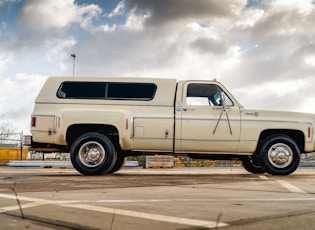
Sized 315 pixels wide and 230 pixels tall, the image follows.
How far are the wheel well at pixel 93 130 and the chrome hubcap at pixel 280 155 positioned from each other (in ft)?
9.99

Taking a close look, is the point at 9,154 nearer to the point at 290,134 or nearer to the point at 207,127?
the point at 207,127

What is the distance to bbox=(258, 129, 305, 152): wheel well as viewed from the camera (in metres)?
7.85

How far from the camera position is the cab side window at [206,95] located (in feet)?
25.7

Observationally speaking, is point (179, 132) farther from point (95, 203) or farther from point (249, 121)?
point (95, 203)

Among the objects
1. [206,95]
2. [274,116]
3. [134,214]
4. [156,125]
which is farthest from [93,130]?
[134,214]

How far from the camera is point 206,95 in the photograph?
802cm

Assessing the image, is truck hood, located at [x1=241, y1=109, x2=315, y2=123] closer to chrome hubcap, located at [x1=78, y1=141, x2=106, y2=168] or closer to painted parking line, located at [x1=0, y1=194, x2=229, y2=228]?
chrome hubcap, located at [x1=78, y1=141, x2=106, y2=168]

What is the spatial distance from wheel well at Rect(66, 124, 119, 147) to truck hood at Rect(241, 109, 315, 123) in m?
2.55

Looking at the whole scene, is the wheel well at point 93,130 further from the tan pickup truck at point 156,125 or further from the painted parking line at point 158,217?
the painted parking line at point 158,217

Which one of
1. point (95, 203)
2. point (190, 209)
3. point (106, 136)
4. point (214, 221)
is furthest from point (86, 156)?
point (214, 221)

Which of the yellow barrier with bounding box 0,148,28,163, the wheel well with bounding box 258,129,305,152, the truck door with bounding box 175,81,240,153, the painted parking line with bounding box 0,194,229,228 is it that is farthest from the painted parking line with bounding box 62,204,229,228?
the yellow barrier with bounding box 0,148,28,163

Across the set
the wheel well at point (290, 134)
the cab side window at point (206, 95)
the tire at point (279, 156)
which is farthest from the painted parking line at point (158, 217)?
the wheel well at point (290, 134)

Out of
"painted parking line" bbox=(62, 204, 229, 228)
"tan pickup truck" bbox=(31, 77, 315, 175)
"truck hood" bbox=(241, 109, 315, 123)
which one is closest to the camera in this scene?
"painted parking line" bbox=(62, 204, 229, 228)

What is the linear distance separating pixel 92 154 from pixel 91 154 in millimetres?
20
